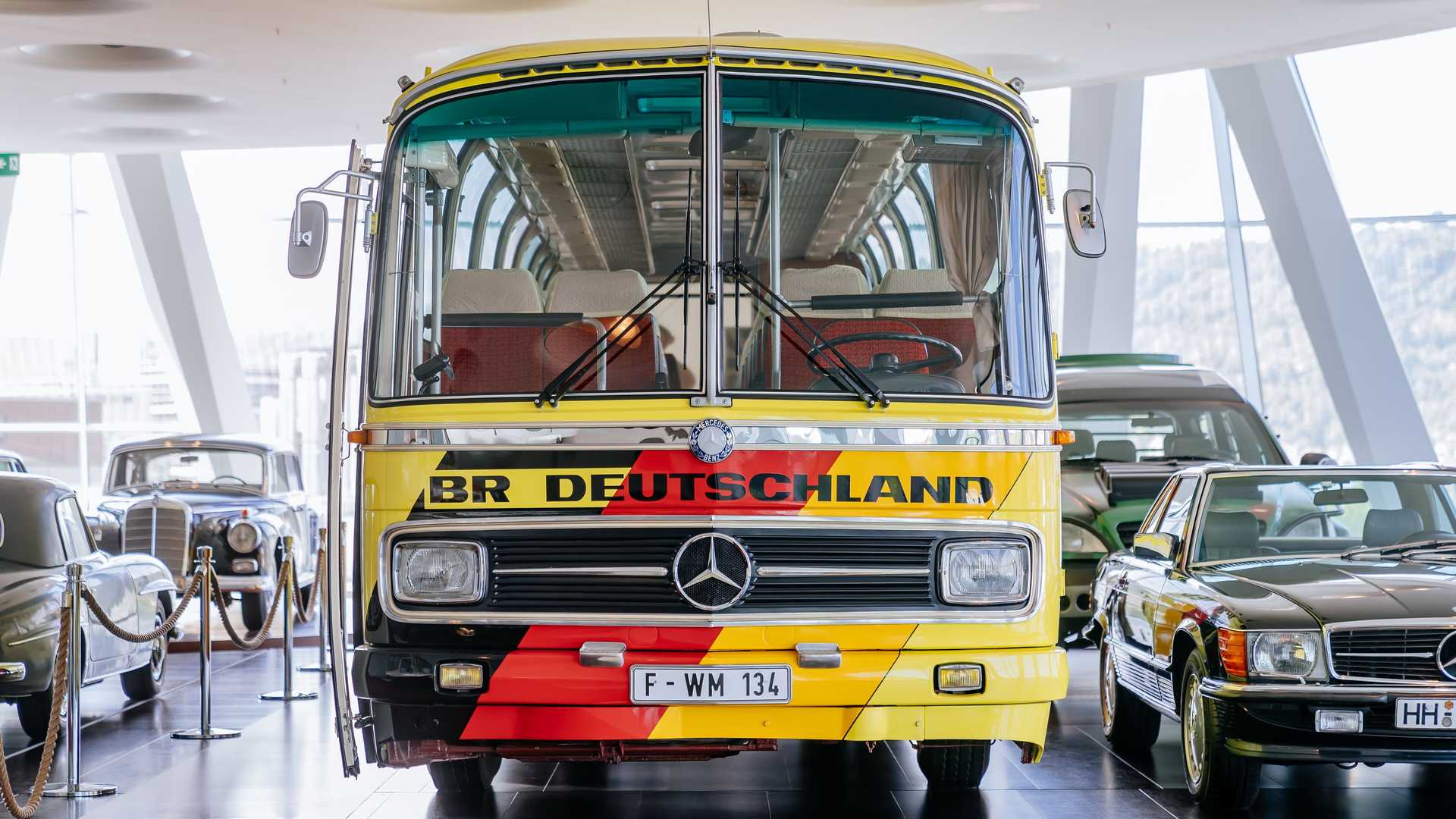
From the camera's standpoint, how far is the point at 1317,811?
638 cm

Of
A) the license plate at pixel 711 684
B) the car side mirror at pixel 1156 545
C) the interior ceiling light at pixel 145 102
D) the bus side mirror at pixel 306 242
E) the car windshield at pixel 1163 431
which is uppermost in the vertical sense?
the interior ceiling light at pixel 145 102

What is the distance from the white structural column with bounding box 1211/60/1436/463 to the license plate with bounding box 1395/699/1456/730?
1284 cm

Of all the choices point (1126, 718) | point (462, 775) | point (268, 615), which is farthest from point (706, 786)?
point (268, 615)

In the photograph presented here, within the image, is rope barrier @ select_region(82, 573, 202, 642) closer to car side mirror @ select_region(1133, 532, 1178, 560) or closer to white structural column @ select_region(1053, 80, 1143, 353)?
car side mirror @ select_region(1133, 532, 1178, 560)

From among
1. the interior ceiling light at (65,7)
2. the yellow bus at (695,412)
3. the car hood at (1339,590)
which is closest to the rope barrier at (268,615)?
the yellow bus at (695,412)

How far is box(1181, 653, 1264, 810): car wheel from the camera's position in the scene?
612cm

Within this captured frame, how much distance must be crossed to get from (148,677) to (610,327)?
6.12 m

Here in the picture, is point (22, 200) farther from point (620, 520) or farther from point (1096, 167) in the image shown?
point (620, 520)

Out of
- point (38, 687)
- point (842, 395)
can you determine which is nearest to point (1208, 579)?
point (842, 395)

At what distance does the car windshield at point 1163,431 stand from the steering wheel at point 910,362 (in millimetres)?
5157

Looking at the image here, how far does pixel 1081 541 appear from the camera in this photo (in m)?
9.41

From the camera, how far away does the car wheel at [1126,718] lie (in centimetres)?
767

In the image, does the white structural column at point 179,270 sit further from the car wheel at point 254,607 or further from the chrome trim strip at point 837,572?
the chrome trim strip at point 837,572

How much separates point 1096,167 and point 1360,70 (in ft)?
15.7
